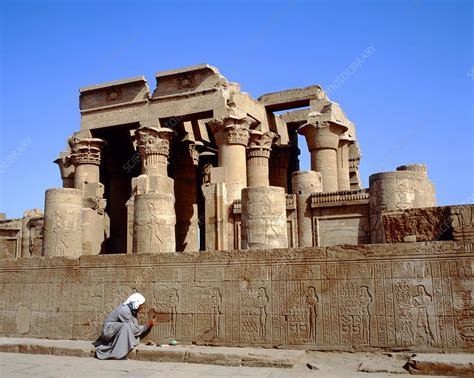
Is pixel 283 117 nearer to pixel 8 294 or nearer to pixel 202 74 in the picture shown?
pixel 202 74

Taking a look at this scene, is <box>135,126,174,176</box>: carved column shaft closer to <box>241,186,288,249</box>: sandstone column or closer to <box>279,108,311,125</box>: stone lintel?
<box>279,108,311,125</box>: stone lintel

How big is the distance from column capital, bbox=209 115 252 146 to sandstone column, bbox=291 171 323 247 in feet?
9.61

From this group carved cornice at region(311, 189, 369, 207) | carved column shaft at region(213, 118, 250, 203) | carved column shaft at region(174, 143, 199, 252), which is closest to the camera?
carved cornice at region(311, 189, 369, 207)

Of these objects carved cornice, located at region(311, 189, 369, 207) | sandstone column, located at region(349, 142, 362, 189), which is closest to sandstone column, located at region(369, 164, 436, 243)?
carved cornice, located at region(311, 189, 369, 207)

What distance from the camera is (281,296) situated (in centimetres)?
768

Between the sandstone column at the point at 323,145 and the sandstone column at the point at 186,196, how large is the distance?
511 cm

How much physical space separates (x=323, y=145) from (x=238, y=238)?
569cm

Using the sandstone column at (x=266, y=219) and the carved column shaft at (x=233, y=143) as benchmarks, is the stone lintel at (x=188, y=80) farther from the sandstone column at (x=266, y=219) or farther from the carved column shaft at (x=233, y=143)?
the sandstone column at (x=266, y=219)

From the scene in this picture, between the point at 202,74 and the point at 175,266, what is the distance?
11.1m

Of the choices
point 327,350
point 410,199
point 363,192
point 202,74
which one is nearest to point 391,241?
point 327,350

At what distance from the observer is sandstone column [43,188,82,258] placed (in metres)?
14.1

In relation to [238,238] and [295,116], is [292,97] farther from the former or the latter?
[238,238]

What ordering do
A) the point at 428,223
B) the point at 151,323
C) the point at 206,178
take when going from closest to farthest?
1. the point at 428,223
2. the point at 151,323
3. the point at 206,178

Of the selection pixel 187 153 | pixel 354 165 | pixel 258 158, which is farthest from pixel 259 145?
pixel 354 165
